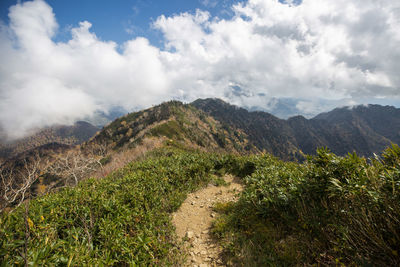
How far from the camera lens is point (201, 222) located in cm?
644

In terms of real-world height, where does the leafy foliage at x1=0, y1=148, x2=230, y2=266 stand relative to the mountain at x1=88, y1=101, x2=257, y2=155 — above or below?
below

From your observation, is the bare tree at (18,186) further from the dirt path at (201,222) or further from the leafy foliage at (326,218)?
the leafy foliage at (326,218)

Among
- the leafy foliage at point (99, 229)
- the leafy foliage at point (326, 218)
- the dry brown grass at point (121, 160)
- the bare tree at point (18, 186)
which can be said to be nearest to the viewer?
the leafy foliage at point (99, 229)

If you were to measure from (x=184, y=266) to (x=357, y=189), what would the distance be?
14.2 feet

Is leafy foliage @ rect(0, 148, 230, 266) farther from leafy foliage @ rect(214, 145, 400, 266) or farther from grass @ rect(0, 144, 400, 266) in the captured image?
leafy foliage @ rect(214, 145, 400, 266)

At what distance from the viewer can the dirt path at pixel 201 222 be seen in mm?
4762

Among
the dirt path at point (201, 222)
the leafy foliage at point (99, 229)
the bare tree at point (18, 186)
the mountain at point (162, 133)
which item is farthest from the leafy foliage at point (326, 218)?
the mountain at point (162, 133)

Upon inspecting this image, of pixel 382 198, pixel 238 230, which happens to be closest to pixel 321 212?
pixel 382 198

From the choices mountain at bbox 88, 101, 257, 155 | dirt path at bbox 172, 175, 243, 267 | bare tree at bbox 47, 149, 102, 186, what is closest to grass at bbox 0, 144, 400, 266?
dirt path at bbox 172, 175, 243, 267

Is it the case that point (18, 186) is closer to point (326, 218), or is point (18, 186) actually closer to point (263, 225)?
point (263, 225)

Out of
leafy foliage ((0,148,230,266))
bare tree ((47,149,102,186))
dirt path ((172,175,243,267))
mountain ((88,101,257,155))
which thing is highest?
mountain ((88,101,257,155))

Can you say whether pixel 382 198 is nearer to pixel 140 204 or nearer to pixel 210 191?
pixel 140 204

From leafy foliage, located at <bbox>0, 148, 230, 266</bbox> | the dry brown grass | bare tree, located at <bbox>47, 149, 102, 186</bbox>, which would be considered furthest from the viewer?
the dry brown grass

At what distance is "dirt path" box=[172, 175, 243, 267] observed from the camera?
4.76m
